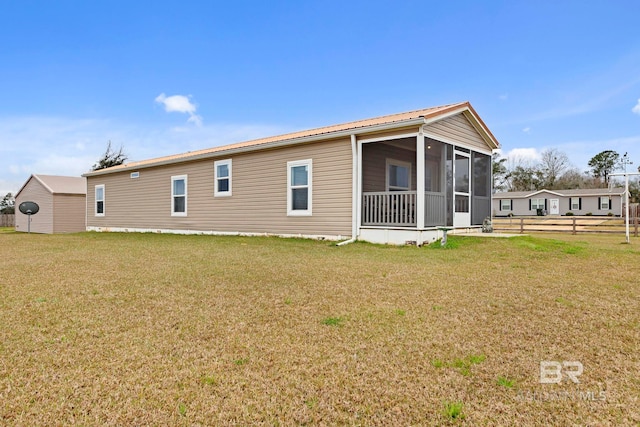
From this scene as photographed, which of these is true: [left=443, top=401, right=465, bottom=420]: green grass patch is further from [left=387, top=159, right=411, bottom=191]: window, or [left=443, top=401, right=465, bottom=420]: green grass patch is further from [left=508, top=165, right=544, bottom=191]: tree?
[left=508, top=165, right=544, bottom=191]: tree

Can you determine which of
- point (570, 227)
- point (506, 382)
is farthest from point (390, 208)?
point (570, 227)

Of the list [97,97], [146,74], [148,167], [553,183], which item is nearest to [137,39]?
[146,74]

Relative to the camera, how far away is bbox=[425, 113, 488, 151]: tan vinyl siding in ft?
30.3

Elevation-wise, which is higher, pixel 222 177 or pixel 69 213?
pixel 222 177

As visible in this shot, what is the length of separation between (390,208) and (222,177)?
5.97m

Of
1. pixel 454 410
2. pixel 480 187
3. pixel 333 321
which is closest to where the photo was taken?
pixel 454 410

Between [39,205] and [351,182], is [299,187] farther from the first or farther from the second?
[39,205]

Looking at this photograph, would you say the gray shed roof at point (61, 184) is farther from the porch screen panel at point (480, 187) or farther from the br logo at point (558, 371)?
the br logo at point (558, 371)

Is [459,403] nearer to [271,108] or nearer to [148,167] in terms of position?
[148,167]

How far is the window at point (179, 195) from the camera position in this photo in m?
13.7

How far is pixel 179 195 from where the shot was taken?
1393cm

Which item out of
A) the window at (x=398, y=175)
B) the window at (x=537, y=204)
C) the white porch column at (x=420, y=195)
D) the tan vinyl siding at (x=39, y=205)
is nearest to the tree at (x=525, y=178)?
the window at (x=537, y=204)

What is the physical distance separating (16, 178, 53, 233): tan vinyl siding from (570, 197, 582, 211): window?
41.1m

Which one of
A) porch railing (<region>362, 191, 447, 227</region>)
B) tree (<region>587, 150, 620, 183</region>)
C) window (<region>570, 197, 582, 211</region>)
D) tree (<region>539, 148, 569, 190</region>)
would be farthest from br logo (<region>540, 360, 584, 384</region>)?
tree (<region>587, 150, 620, 183</region>)
